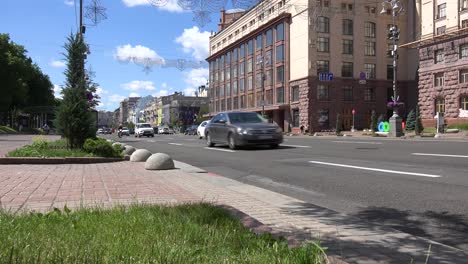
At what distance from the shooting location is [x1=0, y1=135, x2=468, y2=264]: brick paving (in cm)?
437

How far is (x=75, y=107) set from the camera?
15.0 m

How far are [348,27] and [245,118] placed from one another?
5007cm

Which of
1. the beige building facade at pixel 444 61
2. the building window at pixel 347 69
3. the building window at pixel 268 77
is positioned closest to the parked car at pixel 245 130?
the beige building facade at pixel 444 61

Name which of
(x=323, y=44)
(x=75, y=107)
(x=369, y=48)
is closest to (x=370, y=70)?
(x=369, y=48)

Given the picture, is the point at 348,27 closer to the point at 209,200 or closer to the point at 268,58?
the point at 268,58

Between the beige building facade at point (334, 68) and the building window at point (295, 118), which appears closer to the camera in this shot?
the beige building facade at point (334, 68)

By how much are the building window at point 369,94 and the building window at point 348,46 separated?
5.83m

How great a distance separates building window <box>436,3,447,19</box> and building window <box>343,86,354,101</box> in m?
21.1

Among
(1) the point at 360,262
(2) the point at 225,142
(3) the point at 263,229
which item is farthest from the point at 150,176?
(2) the point at 225,142

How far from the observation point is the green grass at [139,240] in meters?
3.36

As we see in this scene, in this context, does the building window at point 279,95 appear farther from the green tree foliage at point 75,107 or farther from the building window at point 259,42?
the green tree foliage at point 75,107

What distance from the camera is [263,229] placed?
4789mm

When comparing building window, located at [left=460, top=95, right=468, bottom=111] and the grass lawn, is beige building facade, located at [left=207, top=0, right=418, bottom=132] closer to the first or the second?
building window, located at [left=460, top=95, right=468, bottom=111]

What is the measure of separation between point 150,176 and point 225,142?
10090 millimetres
